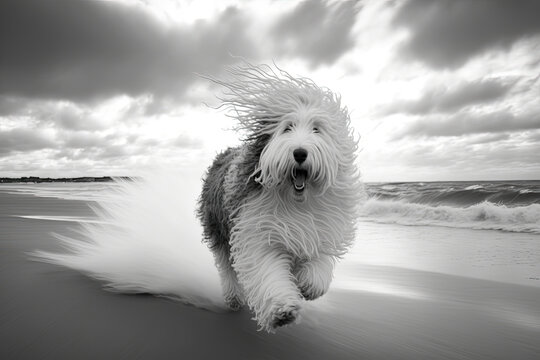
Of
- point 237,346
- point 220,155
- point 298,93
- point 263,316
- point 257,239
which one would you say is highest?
point 298,93

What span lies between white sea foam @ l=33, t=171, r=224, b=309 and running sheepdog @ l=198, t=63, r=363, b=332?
3.95ft

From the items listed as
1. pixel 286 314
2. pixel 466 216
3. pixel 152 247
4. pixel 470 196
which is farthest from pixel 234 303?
pixel 470 196

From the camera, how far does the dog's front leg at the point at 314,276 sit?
3.56m

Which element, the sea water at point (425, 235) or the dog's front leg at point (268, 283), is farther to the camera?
the sea water at point (425, 235)

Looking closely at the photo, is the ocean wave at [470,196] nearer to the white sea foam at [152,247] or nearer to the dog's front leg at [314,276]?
the white sea foam at [152,247]

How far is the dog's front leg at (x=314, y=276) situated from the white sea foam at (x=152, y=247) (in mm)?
1254

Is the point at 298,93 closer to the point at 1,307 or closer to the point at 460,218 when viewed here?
the point at 1,307

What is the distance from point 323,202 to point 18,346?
8.25 feet

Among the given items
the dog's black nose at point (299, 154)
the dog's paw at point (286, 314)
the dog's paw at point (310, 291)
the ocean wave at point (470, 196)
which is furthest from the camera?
the ocean wave at point (470, 196)

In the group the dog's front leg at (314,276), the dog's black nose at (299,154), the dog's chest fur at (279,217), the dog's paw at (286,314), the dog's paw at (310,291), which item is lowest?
the dog's paw at (286,314)

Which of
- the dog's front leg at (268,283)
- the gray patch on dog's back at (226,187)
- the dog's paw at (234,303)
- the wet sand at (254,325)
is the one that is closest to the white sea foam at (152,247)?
the dog's paw at (234,303)

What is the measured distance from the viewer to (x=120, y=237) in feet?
19.5

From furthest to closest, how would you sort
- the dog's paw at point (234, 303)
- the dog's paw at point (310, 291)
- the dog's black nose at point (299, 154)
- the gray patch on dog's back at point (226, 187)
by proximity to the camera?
the dog's paw at point (234, 303)
the gray patch on dog's back at point (226, 187)
the dog's paw at point (310, 291)
the dog's black nose at point (299, 154)

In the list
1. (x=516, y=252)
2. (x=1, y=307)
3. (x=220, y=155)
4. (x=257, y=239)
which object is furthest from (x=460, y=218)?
(x=1, y=307)
